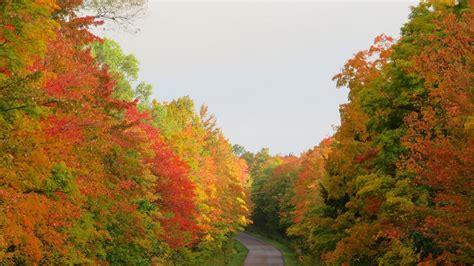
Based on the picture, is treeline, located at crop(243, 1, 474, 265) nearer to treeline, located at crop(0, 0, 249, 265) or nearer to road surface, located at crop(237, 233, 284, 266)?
treeline, located at crop(0, 0, 249, 265)

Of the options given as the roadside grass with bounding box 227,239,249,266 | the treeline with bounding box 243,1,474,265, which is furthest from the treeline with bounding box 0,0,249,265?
the roadside grass with bounding box 227,239,249,266

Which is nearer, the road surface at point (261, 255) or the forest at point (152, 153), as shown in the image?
the forest at point (152, 153)

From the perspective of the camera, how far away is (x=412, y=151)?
23359 mm

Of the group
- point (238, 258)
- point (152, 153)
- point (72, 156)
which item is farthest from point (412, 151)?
point (238, 258)

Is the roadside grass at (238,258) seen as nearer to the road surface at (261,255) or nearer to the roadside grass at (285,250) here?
the road surface at (261,255)

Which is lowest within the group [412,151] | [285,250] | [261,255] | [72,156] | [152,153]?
[261,255]

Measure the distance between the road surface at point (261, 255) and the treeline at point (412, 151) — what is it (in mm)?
22072

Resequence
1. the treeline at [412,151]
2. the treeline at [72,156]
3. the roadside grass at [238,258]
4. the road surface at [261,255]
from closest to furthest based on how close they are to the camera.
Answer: the treeline at [72,156] → the treeline at [412,151] → the roadside grass at [238,258] → the road surface at [261,255]

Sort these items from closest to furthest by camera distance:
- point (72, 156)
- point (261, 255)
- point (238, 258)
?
point (72, 156) < point (238, 258) < point (261, 255)

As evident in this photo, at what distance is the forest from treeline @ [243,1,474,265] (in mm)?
80

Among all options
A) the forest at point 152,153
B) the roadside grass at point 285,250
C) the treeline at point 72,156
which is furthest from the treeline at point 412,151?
the roadside grass at point 285,250

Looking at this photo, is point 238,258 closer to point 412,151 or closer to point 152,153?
point 152,153

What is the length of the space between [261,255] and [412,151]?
59.1 m

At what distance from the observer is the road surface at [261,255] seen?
226 ft
